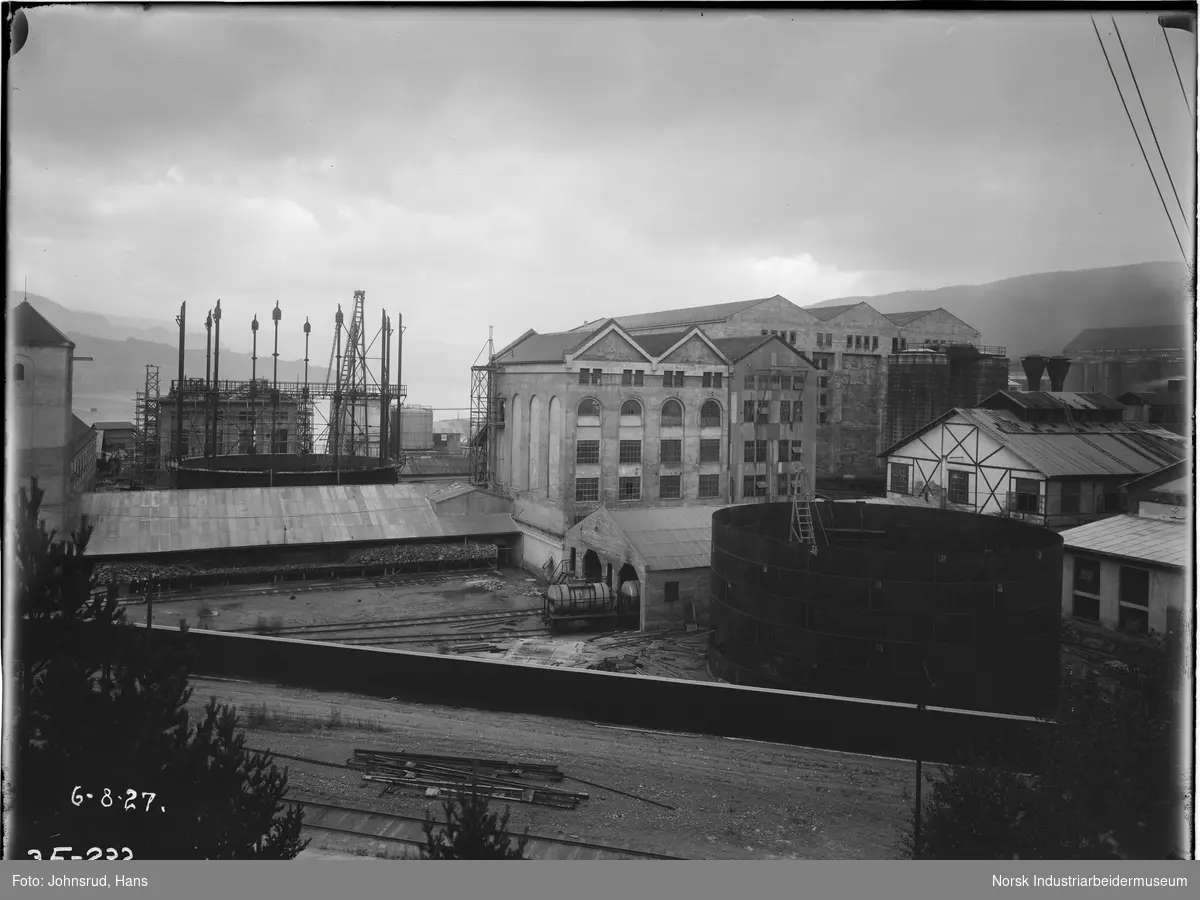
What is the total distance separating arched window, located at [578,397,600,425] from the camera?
3088 cm

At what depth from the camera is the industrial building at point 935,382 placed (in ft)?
142

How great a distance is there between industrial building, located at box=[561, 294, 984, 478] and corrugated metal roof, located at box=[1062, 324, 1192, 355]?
14.7 m

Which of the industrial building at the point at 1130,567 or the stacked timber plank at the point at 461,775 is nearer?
the stacked timber plank at the point at 461,775

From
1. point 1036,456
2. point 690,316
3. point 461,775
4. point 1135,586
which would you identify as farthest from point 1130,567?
point 690,316

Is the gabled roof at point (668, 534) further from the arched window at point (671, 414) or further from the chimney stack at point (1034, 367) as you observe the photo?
the chimney stack at point (1034, 367)

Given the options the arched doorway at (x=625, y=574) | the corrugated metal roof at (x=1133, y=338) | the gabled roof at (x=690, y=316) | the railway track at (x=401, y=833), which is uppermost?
the gabled roof at (x=690, y=316)

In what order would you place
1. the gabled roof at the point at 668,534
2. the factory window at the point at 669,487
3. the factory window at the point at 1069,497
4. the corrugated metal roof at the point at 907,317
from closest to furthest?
the gabled roof at the point at 668,534 → the factory window at the point at 1069,497 → the factory window at the point at 669,487 → the corrugated metal roof at the point at 907,317

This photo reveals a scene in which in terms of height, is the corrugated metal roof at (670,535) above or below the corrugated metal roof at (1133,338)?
below

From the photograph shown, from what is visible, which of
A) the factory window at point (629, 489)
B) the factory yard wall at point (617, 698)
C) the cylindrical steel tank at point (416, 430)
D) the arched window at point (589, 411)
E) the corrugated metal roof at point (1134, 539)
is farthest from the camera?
the cylindrical steel tank at point (416, 430)

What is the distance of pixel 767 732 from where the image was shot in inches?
502

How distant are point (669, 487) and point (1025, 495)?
12.3 metres

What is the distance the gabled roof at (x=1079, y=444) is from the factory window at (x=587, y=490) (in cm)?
1272

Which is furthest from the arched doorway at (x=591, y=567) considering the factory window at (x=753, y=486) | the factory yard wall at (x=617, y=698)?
the factory yard wall at (x=617, y=698)

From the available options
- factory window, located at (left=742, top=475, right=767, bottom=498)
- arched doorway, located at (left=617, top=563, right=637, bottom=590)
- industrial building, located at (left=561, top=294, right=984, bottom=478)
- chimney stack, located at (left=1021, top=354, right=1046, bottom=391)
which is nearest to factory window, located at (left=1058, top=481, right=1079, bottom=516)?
chimney stack, located at (left=1021, top=354, right=1046, bottom=391)
